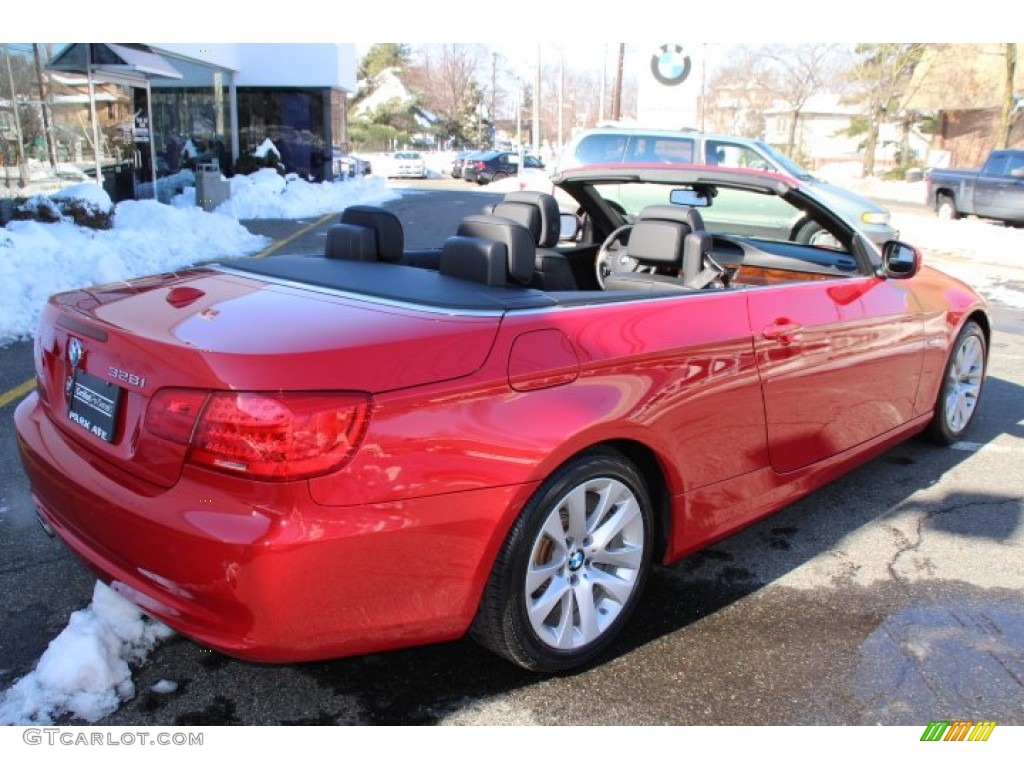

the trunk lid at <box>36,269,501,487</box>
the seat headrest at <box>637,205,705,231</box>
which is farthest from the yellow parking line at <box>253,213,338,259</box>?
the trunk lid at <box>36,269,501,487</box>

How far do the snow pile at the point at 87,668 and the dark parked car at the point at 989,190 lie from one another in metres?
21.9

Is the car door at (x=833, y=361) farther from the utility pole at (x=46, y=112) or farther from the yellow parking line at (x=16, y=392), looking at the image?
the utility pole at (x=46, y=112)

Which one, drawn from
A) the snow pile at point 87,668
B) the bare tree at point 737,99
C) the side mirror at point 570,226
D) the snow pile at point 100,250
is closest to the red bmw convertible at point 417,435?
the snow pile at point 87,668

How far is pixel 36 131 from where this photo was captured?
13.2 meters

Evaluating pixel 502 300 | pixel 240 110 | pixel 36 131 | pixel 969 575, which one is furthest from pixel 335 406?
pixel 240 110

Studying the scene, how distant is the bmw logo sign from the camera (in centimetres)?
1859

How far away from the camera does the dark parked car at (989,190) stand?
19.9 m

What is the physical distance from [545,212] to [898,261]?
1774mm

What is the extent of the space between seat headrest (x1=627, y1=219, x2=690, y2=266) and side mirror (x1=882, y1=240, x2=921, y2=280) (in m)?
1.17

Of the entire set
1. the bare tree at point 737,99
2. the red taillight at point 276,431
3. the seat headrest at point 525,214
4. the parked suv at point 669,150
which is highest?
the bare tree at point 737,99

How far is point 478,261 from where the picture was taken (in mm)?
2996

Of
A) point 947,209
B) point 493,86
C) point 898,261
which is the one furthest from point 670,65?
point 493,86

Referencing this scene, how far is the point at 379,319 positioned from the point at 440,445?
431 millimetres
